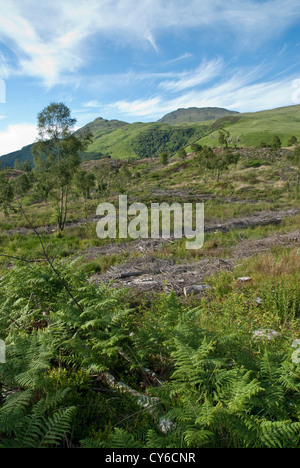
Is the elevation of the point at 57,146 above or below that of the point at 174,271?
above

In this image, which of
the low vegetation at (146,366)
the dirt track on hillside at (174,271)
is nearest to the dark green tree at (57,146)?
the dirt track on hillside at (174,271)

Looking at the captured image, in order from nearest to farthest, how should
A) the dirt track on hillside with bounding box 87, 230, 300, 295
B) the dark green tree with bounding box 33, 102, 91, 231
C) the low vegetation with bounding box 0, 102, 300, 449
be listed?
1. the low vegetation with bounding box 0, 102, 300, 449
2. the dirt track on hillside with bounding box 87, 230, 300, 295
3. the dark green tree with bounding box 33, 102, 91, 231

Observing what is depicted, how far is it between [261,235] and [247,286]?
706cm

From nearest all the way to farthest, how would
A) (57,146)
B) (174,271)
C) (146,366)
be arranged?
(146,366) → (174,271) → (57,146)

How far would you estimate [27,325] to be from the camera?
12.2 ft

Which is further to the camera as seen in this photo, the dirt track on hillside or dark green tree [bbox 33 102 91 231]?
dark green tree [bbox 33 102 91 231]

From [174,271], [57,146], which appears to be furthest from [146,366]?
[57,146]

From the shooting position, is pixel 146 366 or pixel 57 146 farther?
pixel 57 146

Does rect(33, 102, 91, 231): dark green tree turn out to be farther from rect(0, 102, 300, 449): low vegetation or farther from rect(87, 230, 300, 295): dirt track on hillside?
rect(0, 102, 300, 449): low vegetation

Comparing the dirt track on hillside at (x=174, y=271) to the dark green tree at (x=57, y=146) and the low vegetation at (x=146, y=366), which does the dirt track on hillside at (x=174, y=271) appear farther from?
the dark green tree at (x=57, y=146)

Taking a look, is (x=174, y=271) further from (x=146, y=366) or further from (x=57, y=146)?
(x=57, y=146)

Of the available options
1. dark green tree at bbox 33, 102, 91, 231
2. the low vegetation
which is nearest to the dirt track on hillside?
the low vegetation
